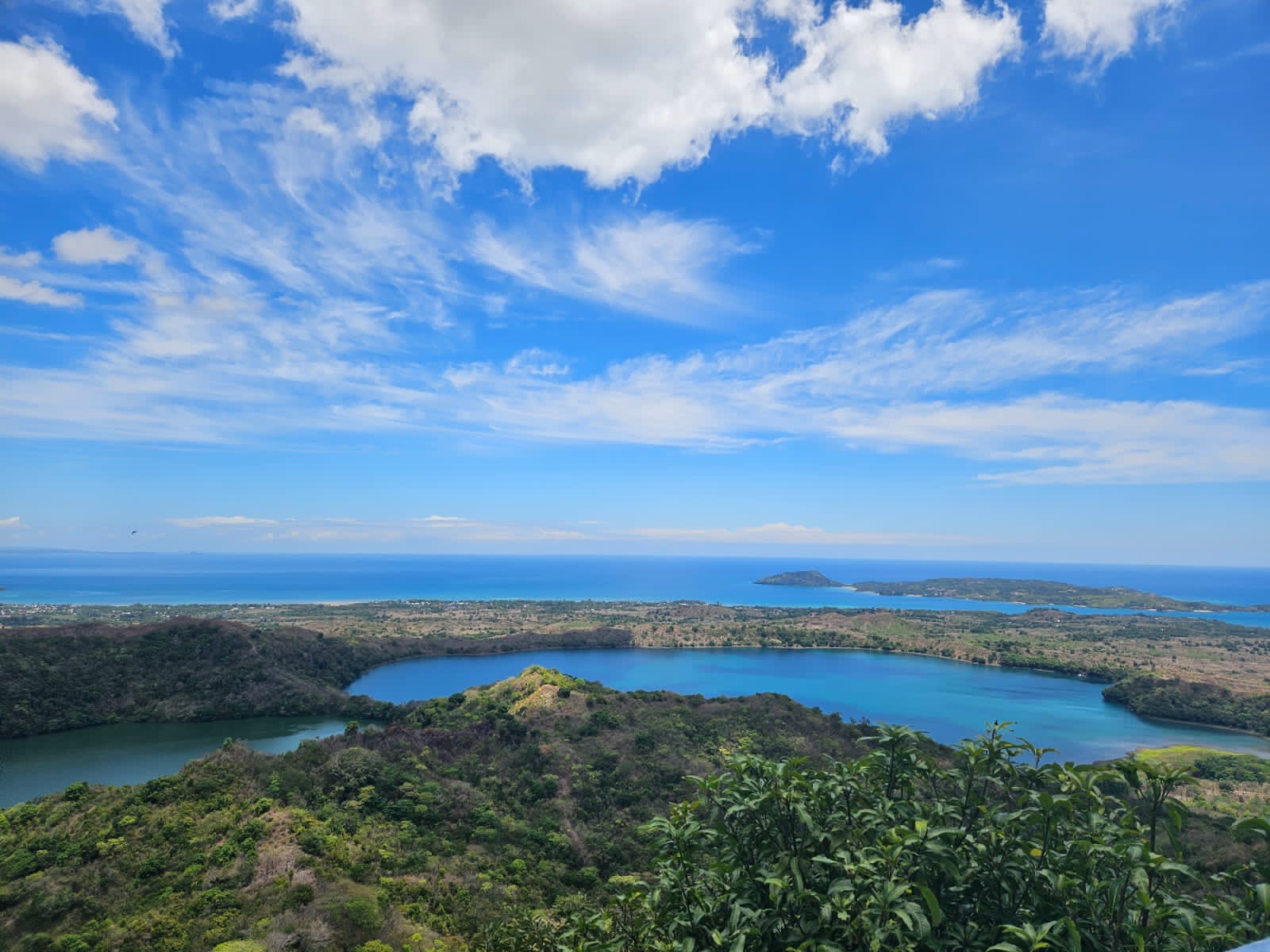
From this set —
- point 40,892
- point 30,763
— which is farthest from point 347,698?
point 40,892

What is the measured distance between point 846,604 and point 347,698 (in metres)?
146

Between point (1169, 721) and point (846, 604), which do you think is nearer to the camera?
point (1169, 721)

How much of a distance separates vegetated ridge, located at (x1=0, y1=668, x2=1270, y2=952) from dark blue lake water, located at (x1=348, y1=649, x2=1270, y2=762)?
23.9m

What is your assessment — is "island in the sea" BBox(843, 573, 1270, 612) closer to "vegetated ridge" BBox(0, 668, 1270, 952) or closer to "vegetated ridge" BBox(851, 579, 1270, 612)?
"vegetated ridge" BBox(851, 579, 1270, 612)

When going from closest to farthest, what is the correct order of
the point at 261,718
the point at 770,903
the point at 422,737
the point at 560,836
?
the point at 770,903
the point at 560,836
the point at 422,737
the point at 261,718

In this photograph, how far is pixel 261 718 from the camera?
51219 mm

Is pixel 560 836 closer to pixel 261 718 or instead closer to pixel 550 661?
pixel 261 718

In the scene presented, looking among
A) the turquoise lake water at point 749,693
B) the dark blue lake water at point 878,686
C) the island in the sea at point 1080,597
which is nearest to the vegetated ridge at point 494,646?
the turquoise lake water at point 749,693

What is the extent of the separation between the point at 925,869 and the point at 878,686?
265ft

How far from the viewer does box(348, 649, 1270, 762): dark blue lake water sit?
54.3 meters

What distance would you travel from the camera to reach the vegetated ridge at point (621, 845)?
3.86 m

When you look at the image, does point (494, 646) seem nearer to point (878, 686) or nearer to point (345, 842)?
point (878, 686)

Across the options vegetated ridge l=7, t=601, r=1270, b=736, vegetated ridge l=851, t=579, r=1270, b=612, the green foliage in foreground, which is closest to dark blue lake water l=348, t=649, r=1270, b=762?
vegetated ridge l=7, t=601, r=1270, b=736

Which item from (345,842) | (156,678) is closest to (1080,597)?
(345,842)
